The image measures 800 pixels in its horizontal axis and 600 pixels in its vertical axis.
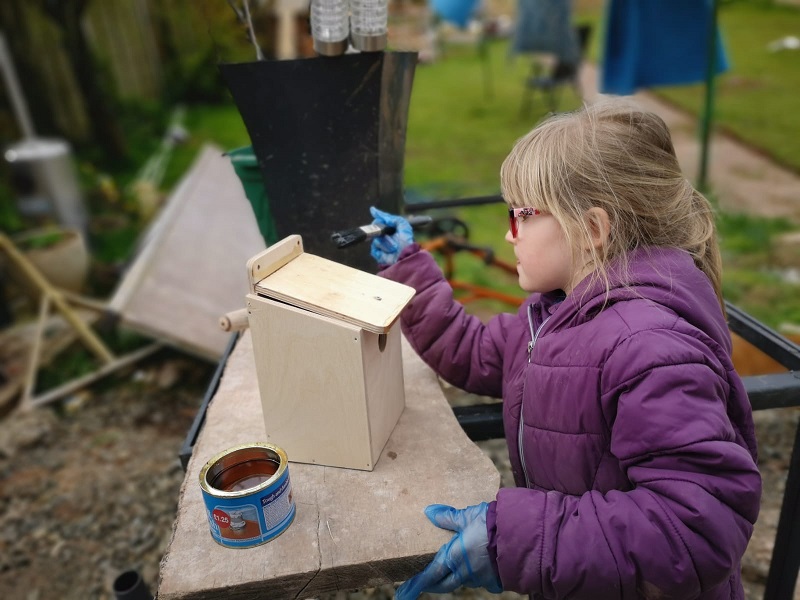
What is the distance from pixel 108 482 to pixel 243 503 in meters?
2.24

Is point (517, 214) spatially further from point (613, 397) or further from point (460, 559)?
point (460, 559)

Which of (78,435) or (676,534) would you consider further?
(78,435)

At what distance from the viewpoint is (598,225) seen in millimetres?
1144

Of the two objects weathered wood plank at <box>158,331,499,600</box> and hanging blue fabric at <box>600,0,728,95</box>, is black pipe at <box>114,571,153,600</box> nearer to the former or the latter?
weathered wood plank at <box>158,331,499,600</box>

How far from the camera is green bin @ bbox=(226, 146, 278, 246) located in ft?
6.08

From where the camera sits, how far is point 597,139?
1.14 metres

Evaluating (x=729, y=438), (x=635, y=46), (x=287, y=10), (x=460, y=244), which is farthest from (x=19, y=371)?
(x=287, y=10)

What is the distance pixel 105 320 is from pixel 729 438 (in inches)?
121

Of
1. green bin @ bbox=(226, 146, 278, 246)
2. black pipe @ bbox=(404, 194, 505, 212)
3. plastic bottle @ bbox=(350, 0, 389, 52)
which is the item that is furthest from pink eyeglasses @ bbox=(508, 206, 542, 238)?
black pipe @ bbox=(404, 194, 505, 212)

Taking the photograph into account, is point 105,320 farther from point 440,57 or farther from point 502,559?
point 440,57

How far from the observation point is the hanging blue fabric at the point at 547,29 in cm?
815

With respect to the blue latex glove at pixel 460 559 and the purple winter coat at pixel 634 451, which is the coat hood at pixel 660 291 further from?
the blue latex glove at pixel 460 559

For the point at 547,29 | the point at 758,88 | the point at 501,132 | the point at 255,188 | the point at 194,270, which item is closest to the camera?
the point at 255,188

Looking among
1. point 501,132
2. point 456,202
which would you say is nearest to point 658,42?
point 501,132
